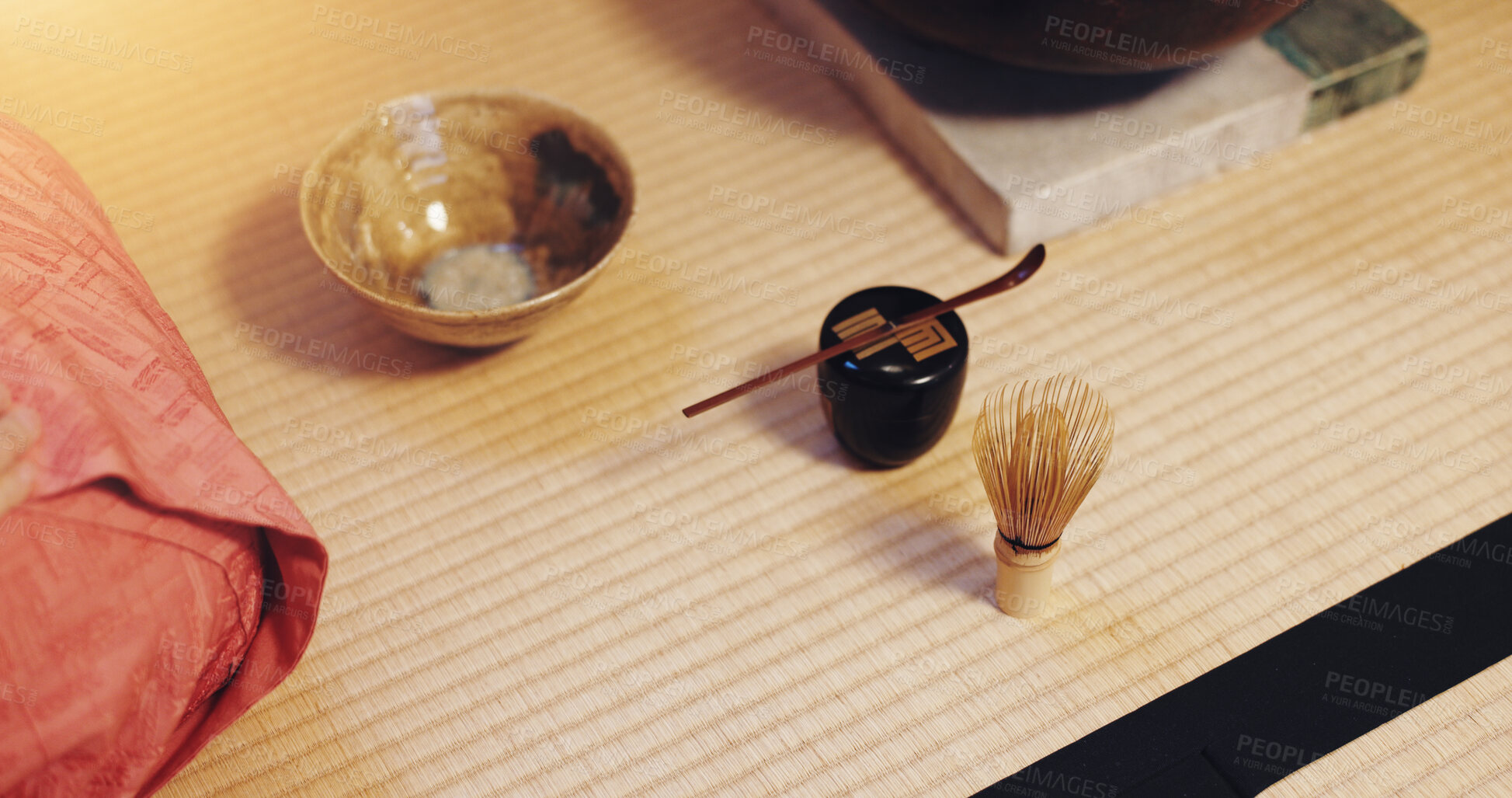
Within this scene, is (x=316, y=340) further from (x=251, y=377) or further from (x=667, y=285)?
(x=667, y=285)

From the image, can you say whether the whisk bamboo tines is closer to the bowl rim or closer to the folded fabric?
the bowl rim

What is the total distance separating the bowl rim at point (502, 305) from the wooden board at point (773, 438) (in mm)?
157

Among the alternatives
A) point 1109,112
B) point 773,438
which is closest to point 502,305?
point 773,438

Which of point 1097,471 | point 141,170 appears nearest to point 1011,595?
point 1097,471

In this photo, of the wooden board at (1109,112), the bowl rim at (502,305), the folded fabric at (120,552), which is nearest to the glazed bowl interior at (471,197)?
the bowl rim at (502,305)

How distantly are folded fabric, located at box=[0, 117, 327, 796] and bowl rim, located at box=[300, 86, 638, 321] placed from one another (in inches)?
8.6

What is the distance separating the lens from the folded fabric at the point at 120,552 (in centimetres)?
89

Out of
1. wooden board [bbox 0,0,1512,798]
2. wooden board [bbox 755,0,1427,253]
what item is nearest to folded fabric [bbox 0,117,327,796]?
wooden board [bbox 0,0,1512,798]

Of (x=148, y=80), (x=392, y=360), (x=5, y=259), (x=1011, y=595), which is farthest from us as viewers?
(x=148, y=80)

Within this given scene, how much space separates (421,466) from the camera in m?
1.33

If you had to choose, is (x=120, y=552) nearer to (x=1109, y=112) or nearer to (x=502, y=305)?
(x=502, y=305)

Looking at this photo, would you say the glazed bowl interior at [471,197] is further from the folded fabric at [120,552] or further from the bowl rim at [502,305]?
the folded fabric at [120,552]

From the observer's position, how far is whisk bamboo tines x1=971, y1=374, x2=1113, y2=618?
1.04 m

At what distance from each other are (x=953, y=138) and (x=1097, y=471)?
647 millimetres
